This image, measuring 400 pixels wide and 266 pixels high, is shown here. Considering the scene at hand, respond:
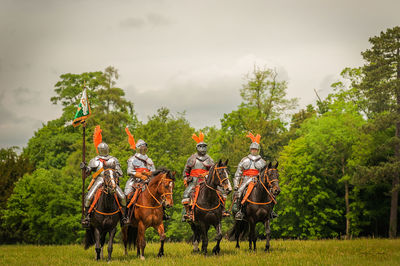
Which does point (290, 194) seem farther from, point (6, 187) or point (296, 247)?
point (6, 187)

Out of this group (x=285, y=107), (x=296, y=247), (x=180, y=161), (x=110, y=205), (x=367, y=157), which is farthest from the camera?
(x=285, y=107)

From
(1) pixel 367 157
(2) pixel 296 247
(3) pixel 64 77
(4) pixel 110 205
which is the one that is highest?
(3) pixel 64 77

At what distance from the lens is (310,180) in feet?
126

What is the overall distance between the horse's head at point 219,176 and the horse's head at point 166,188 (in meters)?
1.19

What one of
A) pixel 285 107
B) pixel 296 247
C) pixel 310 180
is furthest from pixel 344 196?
pixel 296 247

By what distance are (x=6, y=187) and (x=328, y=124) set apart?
3201cm

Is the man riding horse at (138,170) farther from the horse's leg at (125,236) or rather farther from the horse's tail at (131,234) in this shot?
the horse's tail at (131,234)

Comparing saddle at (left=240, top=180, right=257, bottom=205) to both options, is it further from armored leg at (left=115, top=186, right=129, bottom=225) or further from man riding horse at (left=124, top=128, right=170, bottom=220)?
armored leg at (left=115, top=186, right=129, bottom=225)

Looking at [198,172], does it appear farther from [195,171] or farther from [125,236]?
[125,236]

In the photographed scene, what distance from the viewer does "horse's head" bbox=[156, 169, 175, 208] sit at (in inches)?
548

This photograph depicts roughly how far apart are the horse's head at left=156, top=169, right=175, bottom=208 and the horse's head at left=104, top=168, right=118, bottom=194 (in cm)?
143

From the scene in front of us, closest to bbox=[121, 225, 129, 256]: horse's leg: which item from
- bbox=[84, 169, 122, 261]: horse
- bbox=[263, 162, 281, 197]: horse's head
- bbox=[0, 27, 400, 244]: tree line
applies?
bbox=[84, 169, 122, 261]: horse

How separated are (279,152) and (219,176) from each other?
27.6 metres

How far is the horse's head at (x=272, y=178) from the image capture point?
14.9m
